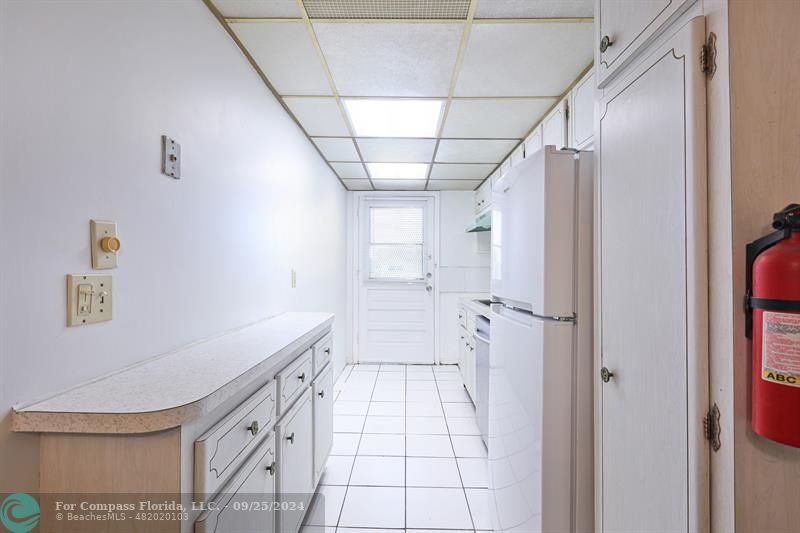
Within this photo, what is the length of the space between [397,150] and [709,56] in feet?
8.61

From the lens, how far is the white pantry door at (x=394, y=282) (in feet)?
16.0

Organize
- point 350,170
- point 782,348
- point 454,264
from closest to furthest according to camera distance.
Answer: point 782,348 < point 350,170 < point 454,264

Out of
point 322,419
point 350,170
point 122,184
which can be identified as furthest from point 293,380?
point 350,170

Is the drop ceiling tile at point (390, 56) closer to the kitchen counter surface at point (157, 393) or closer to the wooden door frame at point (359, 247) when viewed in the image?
the kitchen counter surface at point (157, 393)

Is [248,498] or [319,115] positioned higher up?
[319,115]

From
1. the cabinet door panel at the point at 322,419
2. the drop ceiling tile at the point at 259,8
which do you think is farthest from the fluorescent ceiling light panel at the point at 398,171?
the cabinet door panel at the point at 322,419

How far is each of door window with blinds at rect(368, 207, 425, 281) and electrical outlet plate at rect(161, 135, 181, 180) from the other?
3579 millimetres

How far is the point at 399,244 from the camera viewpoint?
4.89 m

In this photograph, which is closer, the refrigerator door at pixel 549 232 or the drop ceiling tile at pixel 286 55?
the refrigerator door at pixel 549 232

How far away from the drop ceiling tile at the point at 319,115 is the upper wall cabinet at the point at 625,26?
63.2 inches

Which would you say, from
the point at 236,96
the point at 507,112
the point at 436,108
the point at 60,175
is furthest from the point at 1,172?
the point at 507,112

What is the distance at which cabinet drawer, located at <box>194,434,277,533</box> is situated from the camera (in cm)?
88

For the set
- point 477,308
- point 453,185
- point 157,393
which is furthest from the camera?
point 453,185

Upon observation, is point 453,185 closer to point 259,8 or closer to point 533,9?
point 533,9
